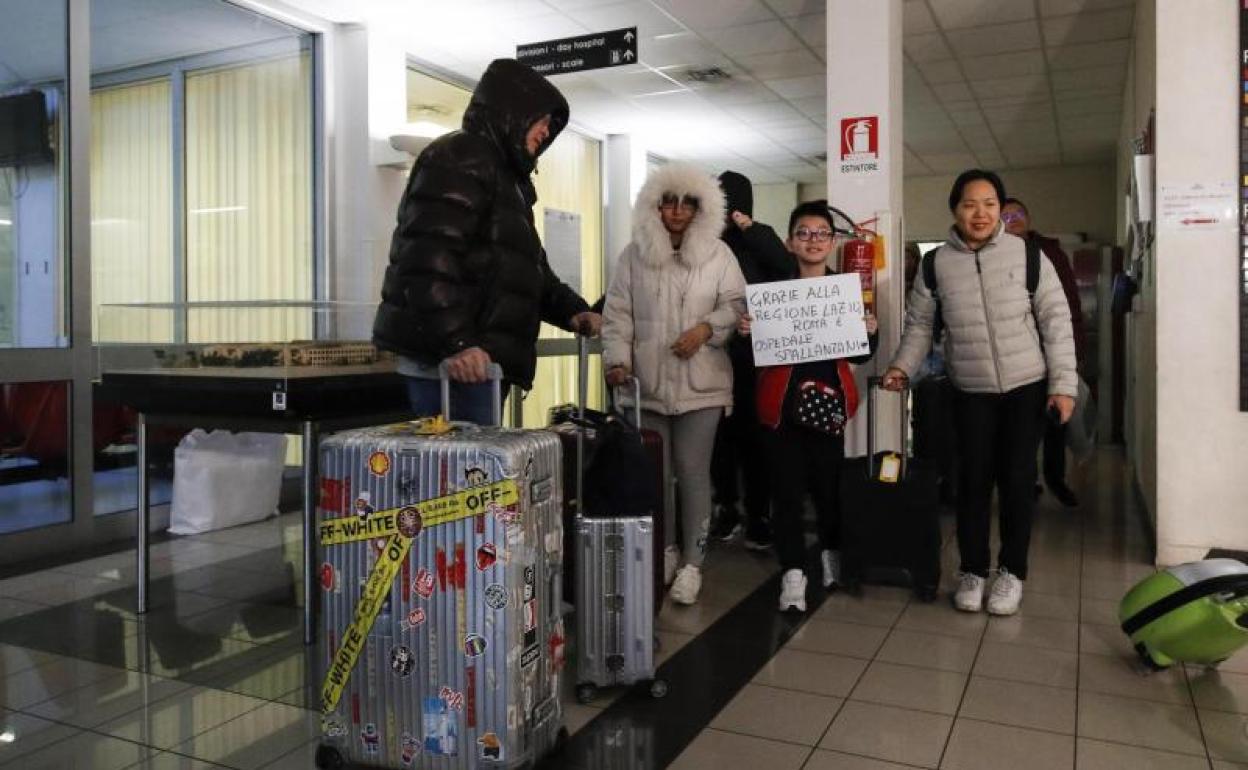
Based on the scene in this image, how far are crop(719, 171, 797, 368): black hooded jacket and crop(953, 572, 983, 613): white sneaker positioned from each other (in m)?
1.24

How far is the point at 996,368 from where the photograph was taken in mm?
3078

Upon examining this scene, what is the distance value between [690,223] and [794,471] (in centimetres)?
90

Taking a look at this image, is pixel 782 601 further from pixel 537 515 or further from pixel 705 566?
pixel 537 515

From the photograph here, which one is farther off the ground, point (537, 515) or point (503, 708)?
point (537, 515)

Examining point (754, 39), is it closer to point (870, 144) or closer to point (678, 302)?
Result: point (870, 144)

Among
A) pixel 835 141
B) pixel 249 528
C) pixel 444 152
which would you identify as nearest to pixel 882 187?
pixel 835 141

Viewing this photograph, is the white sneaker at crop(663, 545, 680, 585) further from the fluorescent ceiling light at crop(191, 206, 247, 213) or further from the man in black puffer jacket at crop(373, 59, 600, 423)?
the fluorescent ceiling light at crop(191, 206, 247, 213)

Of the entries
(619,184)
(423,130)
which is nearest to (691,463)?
(423,130)

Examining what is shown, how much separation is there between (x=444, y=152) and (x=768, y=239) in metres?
1.94

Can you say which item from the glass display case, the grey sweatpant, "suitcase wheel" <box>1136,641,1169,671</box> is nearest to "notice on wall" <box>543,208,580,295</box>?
the glass display case

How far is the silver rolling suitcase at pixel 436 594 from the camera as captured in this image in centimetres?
183

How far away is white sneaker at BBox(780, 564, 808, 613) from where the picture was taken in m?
3.16

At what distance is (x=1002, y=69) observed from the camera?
684 centimetres

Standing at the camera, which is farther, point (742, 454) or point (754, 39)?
point (754, 39)
